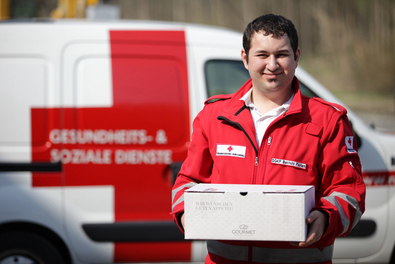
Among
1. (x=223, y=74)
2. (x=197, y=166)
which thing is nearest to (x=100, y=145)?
(x=223, y=74)

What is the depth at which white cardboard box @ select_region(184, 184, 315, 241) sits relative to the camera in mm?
1532

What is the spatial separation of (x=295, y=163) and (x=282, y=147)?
0.07m

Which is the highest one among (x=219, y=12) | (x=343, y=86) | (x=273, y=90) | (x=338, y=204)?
(x=219, y=12)

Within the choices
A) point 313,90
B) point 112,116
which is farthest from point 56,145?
→ point 313,90

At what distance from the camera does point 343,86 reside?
65.2 ft

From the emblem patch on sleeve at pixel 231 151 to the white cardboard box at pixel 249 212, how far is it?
16 centimetres

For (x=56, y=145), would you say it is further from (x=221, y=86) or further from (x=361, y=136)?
(x=361, y=136)

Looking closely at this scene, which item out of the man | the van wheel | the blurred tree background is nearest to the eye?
the man

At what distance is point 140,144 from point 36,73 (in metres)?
0.85

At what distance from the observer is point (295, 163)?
5.62ft

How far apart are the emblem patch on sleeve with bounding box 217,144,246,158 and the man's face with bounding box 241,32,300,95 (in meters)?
0.23

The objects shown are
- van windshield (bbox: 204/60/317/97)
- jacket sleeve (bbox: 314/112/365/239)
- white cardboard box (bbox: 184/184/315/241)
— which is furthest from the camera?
van windshield (bbox: 204/60/317/97)

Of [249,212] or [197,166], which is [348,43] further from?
[249,212]

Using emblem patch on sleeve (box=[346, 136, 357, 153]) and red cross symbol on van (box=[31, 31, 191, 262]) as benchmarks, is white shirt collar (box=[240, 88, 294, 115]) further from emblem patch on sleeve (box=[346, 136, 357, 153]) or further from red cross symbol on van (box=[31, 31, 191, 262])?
red cross symbol on van (box=[31, 31, 191, 262])
